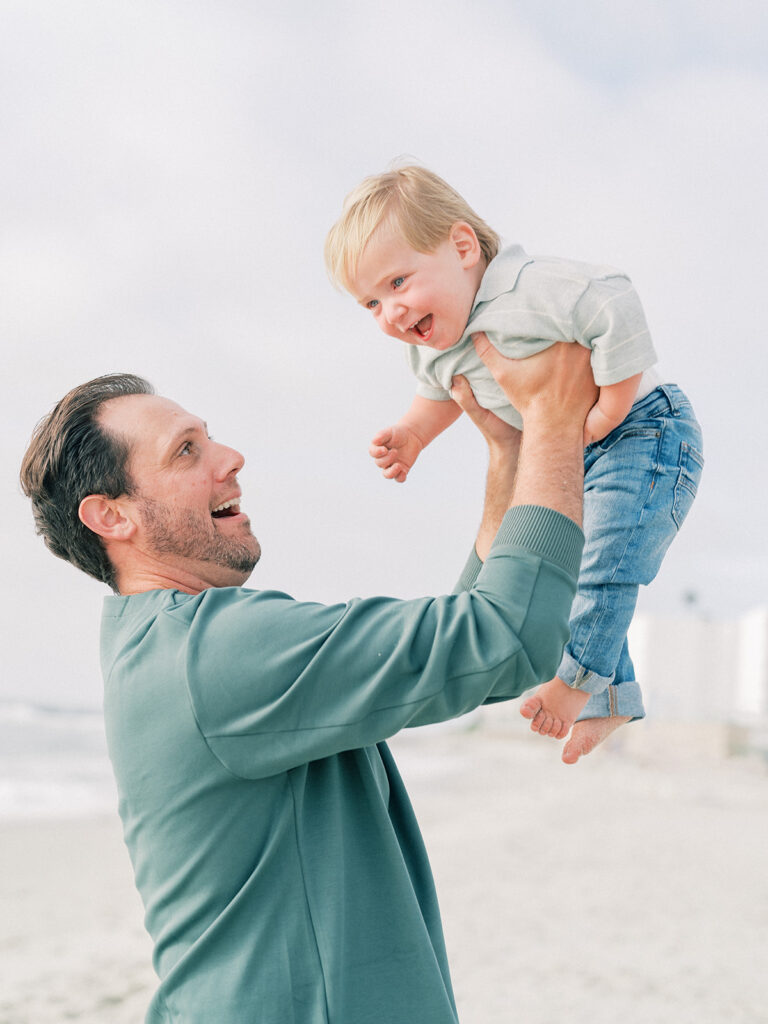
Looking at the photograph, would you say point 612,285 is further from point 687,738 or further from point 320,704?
point 687,738

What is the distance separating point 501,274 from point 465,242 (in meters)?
0.13

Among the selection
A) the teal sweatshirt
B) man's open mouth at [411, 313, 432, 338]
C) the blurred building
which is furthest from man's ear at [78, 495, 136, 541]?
the blurred building

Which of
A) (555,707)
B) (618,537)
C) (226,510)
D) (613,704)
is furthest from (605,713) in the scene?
(226,510)

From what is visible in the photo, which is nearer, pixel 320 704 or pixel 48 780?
pixel 320 704

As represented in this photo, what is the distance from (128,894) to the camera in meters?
11.7

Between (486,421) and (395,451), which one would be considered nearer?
(486,421)

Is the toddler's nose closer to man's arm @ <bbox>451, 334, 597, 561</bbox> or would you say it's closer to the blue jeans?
man's arm @ <bbox>451, 334, 597, 561</bbox>

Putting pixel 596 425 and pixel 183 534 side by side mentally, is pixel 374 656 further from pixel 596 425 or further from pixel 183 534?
pixel 596 425

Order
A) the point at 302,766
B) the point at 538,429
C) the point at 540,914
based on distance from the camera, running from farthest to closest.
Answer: the point at 540,914
the point at 538,429
the point at 302,766

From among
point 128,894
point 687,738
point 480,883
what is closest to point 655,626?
point 687,738

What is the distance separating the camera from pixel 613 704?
100 inches

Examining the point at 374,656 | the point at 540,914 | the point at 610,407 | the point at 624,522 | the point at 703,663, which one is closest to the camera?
the point at 374,656

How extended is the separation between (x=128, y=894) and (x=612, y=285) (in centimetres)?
1107

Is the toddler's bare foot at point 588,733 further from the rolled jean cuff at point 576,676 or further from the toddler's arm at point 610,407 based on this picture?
the toddler's arm at point 610,407
